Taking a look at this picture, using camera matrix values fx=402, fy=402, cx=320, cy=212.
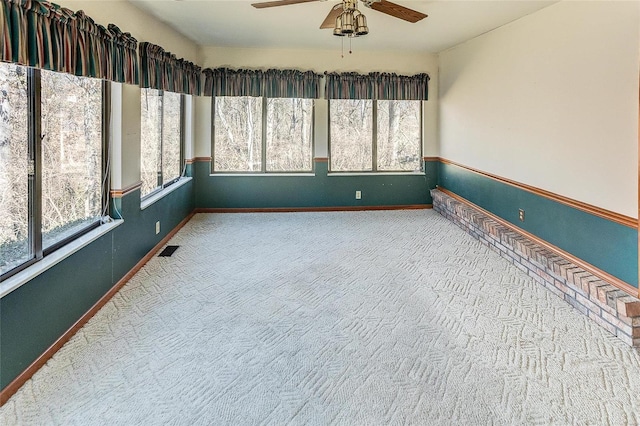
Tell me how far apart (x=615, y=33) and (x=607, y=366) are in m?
2.32

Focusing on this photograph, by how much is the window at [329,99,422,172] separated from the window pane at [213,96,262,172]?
46.5 inches

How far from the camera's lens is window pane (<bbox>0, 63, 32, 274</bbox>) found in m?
2.12

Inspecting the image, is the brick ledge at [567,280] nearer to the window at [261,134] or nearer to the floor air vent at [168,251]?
the window at [261,134]

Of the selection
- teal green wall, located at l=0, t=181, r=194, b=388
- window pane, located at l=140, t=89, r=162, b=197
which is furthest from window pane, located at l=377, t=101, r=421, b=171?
teal green wall, located at l=0, t=181, r=194, b=388

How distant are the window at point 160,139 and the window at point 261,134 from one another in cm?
76

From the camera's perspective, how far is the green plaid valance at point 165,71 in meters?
3.73

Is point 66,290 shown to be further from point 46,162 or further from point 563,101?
point 563,101

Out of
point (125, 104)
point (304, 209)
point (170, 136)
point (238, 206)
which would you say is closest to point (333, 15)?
point (125, 104)

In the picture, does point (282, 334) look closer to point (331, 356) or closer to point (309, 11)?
point (331, 356)

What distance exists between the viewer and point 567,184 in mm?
3527

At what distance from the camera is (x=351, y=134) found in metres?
6.43

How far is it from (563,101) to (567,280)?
5.12 ft

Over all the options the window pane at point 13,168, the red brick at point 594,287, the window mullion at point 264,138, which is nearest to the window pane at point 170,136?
the window mullion at point 264,138

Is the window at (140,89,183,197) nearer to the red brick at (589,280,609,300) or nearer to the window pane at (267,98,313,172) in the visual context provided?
the window pane at (267,98,313,172)
